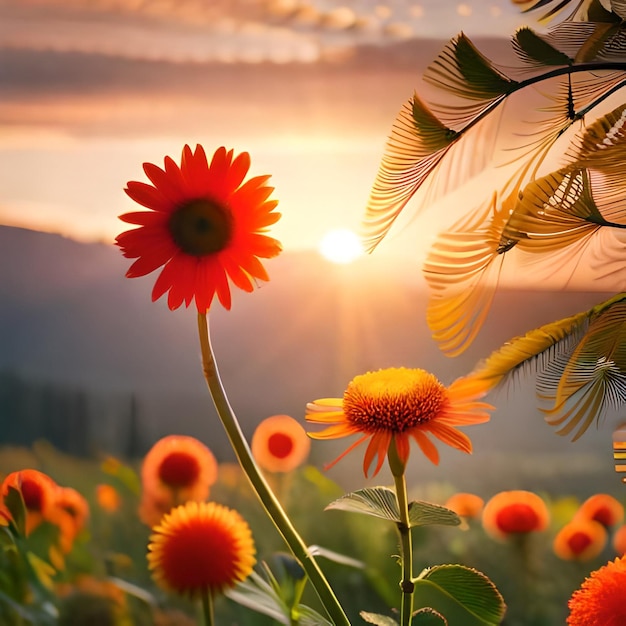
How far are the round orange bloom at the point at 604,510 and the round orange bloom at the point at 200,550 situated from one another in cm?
54

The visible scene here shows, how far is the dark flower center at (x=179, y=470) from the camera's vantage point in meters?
1.15

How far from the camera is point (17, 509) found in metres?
1.18

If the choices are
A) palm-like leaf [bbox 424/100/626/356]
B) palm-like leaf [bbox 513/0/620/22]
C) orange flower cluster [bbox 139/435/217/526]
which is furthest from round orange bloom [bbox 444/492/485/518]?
palm-like leaf [bbox 513/0/620/22]

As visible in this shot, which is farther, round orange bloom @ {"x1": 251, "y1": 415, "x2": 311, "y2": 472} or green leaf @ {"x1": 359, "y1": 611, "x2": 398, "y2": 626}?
round orange bloom @ {"x1": 251, "y1": 415, "x2": 311, "y2": 472}

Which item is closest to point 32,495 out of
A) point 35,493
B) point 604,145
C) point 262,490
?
point 35,493

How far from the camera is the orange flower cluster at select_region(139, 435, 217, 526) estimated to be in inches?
45.5

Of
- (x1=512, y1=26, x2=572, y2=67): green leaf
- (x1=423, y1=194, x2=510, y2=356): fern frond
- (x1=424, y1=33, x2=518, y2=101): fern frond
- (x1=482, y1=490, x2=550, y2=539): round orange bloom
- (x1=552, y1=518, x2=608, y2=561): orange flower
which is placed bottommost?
(x1=552, y1=518, x2=608, y2=561): orange flower

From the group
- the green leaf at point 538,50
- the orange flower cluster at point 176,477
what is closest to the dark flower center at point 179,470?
the orange flower cluster at point 176,477

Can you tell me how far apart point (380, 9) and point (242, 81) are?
248 millimetres

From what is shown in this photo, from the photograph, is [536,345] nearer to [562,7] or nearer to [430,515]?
[430,515]

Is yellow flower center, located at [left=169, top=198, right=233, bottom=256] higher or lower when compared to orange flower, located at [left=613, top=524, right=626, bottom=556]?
higher

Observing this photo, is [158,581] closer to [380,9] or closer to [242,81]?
[242,81]

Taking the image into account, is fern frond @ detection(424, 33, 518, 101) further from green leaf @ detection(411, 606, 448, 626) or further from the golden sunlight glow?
green leaf @ detection(411, 606, 448, 626)

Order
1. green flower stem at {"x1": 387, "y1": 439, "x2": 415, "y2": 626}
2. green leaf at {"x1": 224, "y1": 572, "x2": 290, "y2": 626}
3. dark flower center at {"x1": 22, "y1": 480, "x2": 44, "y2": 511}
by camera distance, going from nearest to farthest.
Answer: green flower stem at {"x1": 387, "y1": 439, "x2": 415, "y2": 626}, green leaf at {"x1": 224, "y1": 572, "x2": 290, "y2": 626}, dark flower center at {"x1": 22, "y1": 480, "x2": 44, "y2": 511}
